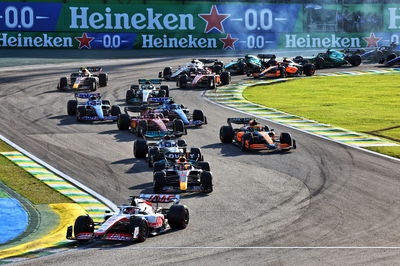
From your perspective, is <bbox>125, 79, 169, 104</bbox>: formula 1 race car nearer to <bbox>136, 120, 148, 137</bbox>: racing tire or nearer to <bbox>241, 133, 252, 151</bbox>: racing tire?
<bbox>136, 120, 148, 137</bbox>: racing tire

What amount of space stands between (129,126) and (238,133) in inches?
243

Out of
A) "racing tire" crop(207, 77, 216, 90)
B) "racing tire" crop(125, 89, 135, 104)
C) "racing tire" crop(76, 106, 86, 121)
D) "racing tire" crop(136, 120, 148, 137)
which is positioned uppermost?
"racing tire" crop(207, 77, 216, 90)

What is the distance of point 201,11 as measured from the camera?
74.2 meters

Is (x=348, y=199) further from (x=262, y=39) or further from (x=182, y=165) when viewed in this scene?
(x=262, y=39)

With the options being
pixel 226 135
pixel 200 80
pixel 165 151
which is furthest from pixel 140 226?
pixel 200 80

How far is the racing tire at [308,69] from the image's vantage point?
6032 centimetres

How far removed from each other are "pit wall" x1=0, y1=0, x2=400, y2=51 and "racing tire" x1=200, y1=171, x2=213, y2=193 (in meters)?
46.9

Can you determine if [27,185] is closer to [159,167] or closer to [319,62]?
[159,167]

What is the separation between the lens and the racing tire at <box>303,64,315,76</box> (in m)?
60.3

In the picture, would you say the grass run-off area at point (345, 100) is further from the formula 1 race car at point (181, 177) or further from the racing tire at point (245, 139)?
the formula 1 race car at point (181, 177)

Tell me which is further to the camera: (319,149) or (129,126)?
(129,126)

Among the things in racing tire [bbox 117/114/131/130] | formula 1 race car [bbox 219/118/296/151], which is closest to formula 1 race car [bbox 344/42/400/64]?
racing tire [bbox 117/114/131/130]

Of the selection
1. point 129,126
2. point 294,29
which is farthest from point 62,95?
point 294,29

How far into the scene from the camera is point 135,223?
67.4 ft
